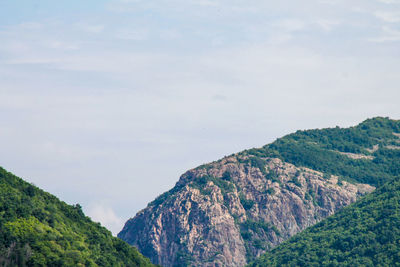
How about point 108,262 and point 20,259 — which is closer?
point 20,259

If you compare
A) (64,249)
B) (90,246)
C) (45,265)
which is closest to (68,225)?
(90,246)

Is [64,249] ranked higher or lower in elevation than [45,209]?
lower

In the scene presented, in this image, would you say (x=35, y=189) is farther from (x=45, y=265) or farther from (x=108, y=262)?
(x=45, y=265)

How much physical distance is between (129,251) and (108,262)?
20077 mm

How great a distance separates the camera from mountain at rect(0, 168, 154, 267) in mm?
153625

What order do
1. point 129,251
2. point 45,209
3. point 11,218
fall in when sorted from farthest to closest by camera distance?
point 129,251, point 45,209, point 11,218

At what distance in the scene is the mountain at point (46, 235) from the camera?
153625 mm

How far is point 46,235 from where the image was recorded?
164 meters

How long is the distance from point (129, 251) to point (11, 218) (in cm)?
4551

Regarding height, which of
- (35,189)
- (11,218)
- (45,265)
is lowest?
(45,265)

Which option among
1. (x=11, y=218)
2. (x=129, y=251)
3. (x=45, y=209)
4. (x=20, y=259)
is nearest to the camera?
(x=20, y=259)

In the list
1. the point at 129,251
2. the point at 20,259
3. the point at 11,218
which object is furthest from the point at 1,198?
the point at 129,251

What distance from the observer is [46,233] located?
539 feet

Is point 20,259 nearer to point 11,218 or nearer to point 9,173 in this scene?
point 11,218
